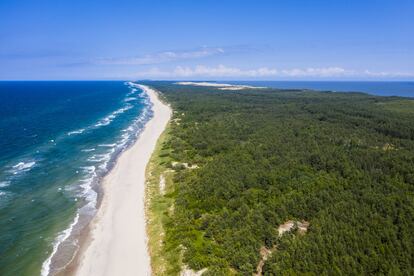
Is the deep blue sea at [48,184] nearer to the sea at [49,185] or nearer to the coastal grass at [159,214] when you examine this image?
the sea at [49,185]

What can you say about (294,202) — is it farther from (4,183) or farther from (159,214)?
(4,183)

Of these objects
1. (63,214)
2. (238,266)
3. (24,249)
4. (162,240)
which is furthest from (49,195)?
(238,266)

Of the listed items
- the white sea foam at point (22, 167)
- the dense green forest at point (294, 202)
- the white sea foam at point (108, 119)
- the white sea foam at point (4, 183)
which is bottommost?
the white sea foam at point (4, 183)

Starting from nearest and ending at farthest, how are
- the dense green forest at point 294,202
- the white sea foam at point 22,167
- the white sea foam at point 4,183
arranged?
1. the dense green forest at point 294,202
2. the white sea foam at point 4,183
3. the white sea foam at point 22,167

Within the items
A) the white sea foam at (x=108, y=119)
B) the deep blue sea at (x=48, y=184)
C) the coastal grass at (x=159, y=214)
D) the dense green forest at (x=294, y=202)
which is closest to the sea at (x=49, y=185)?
the deep blue sea at (x=48, y=184)

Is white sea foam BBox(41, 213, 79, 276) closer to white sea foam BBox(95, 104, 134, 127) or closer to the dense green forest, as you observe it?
the dense green forest

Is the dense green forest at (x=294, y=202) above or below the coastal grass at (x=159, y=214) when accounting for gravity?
above

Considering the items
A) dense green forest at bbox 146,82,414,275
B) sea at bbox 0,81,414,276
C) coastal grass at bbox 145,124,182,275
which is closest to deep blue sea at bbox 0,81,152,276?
sea at bbox 0,81,414,276
